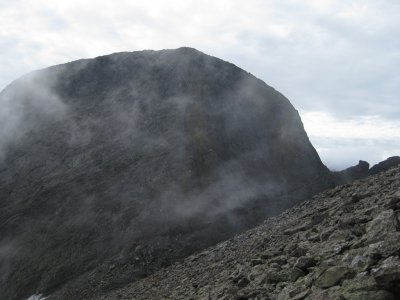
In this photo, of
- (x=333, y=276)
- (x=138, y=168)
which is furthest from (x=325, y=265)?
(x=138, y=168)

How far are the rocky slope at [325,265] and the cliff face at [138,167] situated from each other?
11655 mm

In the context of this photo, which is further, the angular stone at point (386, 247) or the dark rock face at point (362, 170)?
the dark rock face at point (362, 170)

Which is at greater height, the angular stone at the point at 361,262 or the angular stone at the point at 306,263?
the angular stone at the point at 361,262

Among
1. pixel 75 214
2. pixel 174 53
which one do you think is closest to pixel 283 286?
pixel 75 214

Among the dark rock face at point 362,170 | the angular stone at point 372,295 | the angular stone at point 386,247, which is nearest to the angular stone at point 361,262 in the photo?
the angular stone at point 386,247

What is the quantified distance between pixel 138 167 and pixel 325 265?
1299 inches

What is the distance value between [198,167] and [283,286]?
2923 cm

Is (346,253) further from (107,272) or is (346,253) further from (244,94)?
(244,94)

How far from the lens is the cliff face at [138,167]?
3544cm

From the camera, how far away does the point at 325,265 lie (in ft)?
33.5

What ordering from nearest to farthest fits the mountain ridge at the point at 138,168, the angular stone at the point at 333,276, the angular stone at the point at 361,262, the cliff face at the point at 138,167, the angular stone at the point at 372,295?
the angular stone at the point at 372,295 < the angular stone at the point at 361,262 < the angular stone at the point at 333,276 < the mountain ridge at the point at 138,168 < the cliff face at the point at 138,167

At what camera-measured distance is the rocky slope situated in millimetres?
8531

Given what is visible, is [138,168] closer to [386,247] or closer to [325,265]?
[325,265]

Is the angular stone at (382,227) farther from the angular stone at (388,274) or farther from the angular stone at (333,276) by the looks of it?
the angular stone at (388,274)
